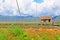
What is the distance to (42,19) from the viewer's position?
563 inches

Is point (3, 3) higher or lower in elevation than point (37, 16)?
higher

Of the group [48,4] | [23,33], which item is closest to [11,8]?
[48,4]

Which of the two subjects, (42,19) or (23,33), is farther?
(42,19)

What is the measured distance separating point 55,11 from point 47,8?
68cm

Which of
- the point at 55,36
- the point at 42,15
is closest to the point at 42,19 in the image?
the point at 42,15

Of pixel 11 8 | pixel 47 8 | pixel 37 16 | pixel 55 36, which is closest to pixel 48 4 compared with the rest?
pixel 47 8

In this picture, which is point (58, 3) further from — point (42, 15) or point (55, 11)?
point (42, 15)

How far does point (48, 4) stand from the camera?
14961mm

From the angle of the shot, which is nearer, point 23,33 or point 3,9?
point 23,33

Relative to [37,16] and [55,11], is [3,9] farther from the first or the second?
[55,11]

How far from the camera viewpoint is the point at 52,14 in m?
15.0

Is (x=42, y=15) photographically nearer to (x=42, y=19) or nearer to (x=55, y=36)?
(x=42, y=19)

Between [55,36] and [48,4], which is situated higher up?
[48,4]

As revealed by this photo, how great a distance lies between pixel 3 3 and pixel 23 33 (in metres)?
6.85
